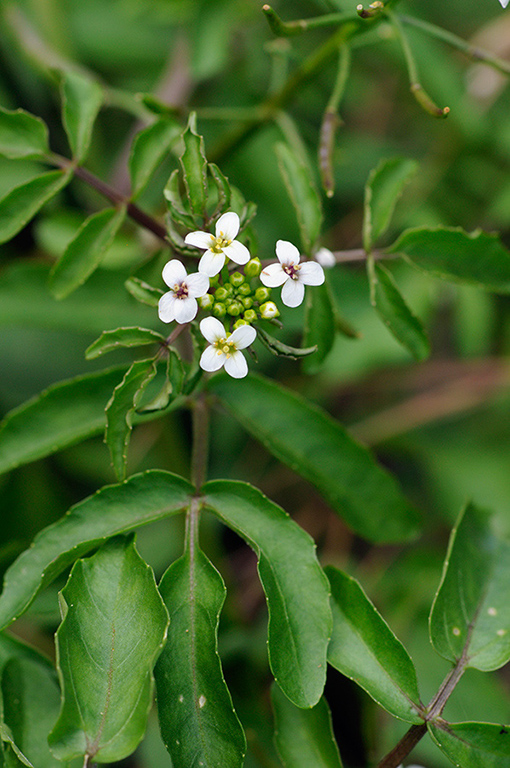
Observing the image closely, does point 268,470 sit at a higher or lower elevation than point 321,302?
lower

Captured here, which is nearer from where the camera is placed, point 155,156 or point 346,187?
point 155,156

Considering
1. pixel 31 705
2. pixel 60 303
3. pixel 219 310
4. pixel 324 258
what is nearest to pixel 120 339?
pixel 219 310

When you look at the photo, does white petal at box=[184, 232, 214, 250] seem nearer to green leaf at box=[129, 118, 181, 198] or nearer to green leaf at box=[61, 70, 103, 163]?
green leaf at box=[129, 118, 181, 198]

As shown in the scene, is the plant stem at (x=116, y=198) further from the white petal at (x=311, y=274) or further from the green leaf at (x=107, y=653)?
the green leaf at (x=107, y=653)

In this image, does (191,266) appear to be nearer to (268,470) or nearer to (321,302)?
→ (321,302)

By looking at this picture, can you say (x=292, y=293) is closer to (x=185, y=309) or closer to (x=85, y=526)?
(x=185, y=309)

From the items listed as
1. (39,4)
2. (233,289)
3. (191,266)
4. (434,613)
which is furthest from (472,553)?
(39,4)

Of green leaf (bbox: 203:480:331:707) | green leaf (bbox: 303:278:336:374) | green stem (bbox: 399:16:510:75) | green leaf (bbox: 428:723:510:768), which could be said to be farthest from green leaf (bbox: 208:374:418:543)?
green stem (bbox: 399:16:510:75)
